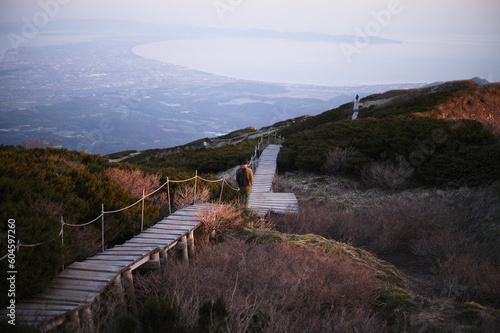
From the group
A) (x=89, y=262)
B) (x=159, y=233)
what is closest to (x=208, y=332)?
(x=89, y=262)

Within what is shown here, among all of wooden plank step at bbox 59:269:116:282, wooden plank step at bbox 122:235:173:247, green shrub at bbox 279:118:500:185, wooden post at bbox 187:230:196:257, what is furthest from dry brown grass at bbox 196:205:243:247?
green shrub at bbox 279:118:500:185

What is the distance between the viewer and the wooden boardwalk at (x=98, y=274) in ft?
15.2

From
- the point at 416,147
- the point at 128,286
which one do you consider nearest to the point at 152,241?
the point at 128,286

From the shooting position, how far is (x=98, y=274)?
571cm

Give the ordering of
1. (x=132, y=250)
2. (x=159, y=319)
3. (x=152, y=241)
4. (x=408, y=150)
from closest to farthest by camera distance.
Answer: (x=159, y=319) → (x=132, y=250) → (x=152, y=241) → (x=408, y=150)

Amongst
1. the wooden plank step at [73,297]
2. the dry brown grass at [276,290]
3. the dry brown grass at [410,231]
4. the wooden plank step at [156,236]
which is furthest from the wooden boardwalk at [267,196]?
the wooden plank step at [73,297]

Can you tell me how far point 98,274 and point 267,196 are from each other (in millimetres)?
8614

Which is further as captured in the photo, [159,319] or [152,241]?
[152,241]

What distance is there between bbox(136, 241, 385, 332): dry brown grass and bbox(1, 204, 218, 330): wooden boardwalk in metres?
0.40

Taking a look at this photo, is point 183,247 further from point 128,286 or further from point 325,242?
point 325,242

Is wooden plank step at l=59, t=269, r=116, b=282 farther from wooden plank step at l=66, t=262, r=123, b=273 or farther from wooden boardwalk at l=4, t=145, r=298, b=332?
wooden plank step at l=66, t=262, r=123, b=273

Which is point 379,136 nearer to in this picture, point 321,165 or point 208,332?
point 321,165

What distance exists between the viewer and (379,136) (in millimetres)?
17156

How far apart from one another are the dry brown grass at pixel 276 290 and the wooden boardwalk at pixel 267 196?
4.82 meters
